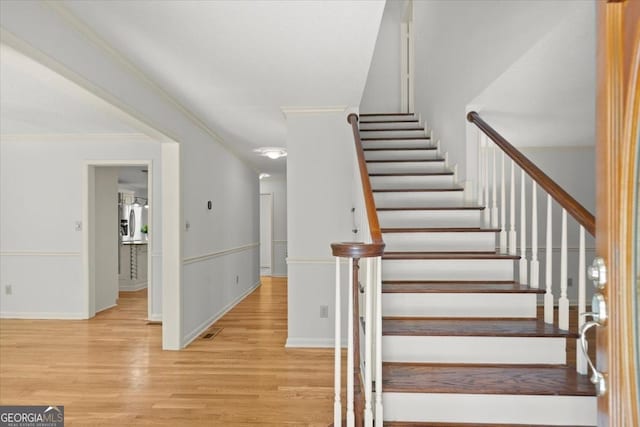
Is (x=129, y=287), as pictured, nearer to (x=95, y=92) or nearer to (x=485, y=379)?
(x=95, y=92)

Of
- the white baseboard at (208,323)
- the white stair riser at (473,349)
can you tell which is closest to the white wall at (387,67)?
the white baseboard at (208,323)

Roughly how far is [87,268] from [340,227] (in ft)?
11.5

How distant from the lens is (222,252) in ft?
16.6

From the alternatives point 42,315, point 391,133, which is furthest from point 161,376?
point 391,133

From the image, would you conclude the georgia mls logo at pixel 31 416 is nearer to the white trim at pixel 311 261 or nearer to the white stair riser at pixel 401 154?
the white trim at pixel 311 261

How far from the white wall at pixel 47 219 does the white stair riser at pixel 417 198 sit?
3.06 meters

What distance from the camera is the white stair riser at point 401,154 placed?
405cm

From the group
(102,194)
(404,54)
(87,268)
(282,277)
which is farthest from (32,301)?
(404,54)

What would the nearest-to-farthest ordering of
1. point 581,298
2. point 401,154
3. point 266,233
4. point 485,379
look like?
point 485,379 → point 581,298 → point 401,154 → point 266,233

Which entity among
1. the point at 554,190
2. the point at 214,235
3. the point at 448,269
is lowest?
the point at 448,269

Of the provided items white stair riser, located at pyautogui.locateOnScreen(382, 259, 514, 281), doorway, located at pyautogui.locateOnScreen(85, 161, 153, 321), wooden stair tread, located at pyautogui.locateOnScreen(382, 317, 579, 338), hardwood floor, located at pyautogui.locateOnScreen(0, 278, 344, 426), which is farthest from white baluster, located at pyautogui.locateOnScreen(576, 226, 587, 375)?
doorway, located at pyautogui.locateOnScreen(85, 161, 153, 321)

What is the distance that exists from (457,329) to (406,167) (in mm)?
2136

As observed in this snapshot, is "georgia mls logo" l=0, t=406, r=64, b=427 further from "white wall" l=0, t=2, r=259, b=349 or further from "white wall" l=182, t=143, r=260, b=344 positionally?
"white wall" l=182, t=143, r=260, b=344

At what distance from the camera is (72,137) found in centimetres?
466
